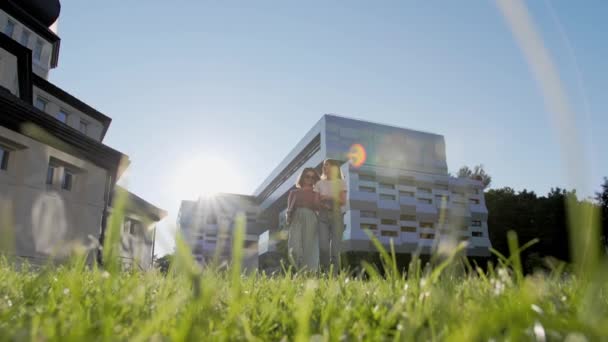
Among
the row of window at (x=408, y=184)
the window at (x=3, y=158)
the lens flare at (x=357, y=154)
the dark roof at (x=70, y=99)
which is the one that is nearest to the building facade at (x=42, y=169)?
the window at (x=3, y=158)

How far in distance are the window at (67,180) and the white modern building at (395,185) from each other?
102 ft

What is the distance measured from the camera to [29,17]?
26.0 m

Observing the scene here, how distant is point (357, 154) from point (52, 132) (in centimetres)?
4409

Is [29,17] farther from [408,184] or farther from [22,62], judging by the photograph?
[408,184]

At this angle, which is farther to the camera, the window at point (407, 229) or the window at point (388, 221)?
the window at point (407, 229)

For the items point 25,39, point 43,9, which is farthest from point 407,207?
point 25,39

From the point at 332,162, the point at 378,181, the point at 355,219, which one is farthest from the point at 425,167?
the point at 332,162

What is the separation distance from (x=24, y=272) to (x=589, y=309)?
3.41 meters

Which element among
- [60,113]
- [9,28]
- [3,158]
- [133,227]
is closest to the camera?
[3,158]

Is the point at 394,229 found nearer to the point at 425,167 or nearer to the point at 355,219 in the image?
the point at 355,219

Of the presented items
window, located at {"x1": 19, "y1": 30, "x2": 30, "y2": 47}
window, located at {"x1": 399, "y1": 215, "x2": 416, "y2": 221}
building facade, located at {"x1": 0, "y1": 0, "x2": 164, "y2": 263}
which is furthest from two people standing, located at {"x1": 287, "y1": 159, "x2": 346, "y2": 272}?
window, located at {"x1": 399, "y1": 215, "x2": 416, "y2": 221}

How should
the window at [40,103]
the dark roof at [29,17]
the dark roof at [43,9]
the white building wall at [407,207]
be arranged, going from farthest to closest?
the white building wall at [407,207] < the window at [40,103] < the dark roof at [43,9] < the dark roof at [29,17]

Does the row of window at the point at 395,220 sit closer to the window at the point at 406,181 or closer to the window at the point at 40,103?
the window at the point at 406,181

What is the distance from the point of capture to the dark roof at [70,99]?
26.5 meters
